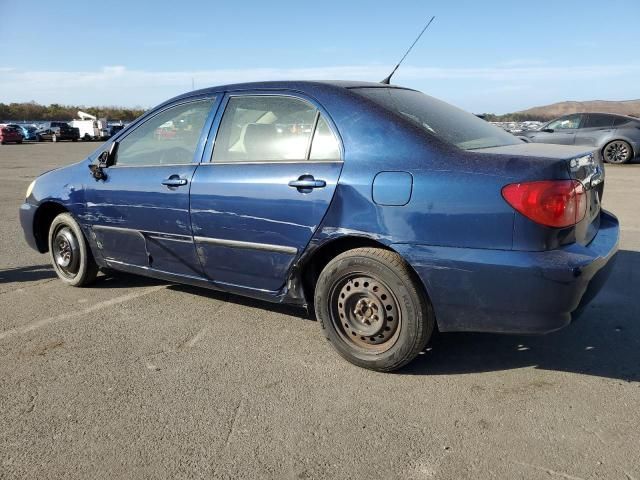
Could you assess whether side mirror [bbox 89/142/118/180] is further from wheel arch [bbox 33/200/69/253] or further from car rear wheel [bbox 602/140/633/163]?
car rear wheel [bbox 602/140/633/163]

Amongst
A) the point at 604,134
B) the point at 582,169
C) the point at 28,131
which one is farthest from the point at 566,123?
the point at 28,131

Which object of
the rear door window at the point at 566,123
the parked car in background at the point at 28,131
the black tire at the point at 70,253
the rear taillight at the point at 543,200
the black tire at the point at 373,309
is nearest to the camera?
the rear taillight at the point at 543,200

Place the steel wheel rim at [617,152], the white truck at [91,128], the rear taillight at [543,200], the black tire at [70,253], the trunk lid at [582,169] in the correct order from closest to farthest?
the rear taillight at [543,200] → the trunk lid at [582,169] → the black tire at [70,253] → the steel wheel rim at [617,152] → the white truck at [91,128]

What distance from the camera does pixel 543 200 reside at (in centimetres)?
266

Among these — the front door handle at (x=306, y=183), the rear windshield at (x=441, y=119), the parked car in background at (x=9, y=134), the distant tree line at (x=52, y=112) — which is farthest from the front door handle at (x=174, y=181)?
the distant tree line at (x=52, y=112)

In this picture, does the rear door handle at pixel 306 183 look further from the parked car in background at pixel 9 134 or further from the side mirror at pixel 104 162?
the parked car in background at pixel 9 134

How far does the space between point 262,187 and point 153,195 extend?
3.28ft

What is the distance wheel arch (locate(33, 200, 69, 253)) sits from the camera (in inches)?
194

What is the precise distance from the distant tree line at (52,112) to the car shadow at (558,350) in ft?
237

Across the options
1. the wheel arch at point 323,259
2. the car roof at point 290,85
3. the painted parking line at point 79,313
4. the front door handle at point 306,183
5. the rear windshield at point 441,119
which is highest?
the car roof at point 290,85

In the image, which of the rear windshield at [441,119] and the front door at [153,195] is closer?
the rear windshield at [441,119]

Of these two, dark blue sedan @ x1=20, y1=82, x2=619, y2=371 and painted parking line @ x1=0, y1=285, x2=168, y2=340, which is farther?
painted parking line @ x1=0, y1=285, x2=168, y2=340

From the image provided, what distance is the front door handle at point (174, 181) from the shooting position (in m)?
3.82

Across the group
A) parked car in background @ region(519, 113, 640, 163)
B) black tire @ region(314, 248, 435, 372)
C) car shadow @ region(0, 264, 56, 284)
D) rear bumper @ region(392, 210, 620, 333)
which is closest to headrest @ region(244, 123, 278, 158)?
black tire @ region(314, 248, 435, 372)
